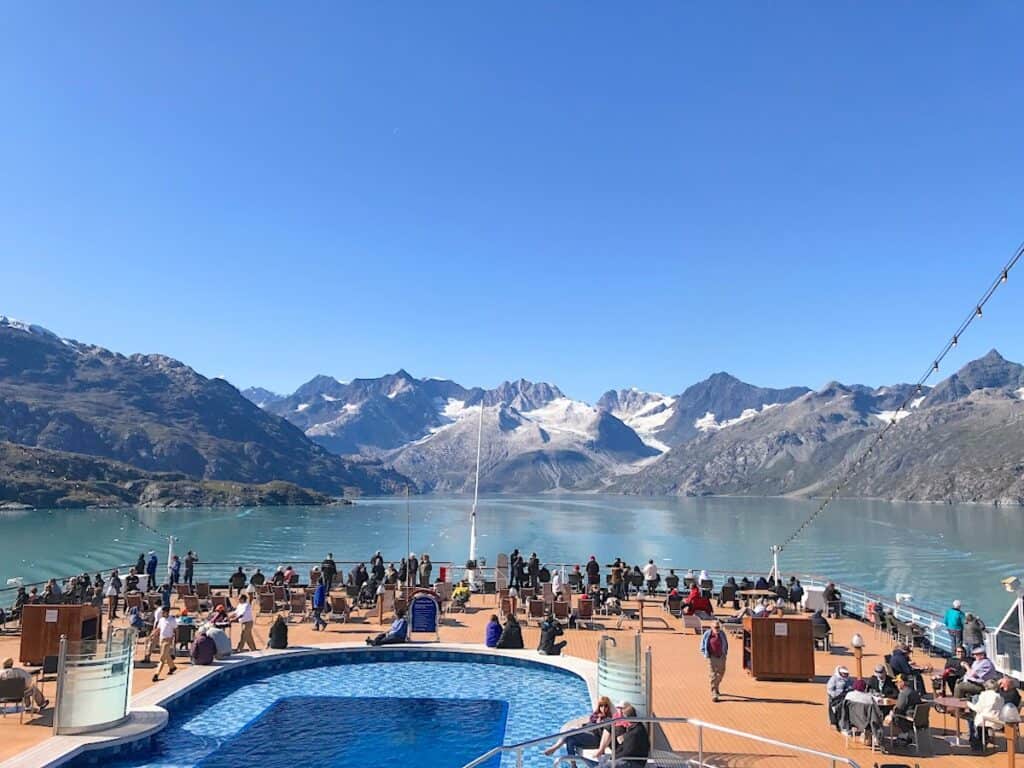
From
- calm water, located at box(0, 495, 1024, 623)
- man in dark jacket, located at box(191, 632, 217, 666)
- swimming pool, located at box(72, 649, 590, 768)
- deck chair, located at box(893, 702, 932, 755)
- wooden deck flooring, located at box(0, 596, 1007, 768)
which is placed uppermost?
deck chair, located at box(893, 702, 932, 755)

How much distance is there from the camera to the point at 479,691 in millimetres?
16531

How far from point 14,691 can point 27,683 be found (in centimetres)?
20

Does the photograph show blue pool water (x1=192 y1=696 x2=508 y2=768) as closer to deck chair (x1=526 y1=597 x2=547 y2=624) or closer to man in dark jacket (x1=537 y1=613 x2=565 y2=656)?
man in dark jacket (x1=537 y1=613 x2=565 y2=656)

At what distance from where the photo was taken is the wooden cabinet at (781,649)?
16469 mm

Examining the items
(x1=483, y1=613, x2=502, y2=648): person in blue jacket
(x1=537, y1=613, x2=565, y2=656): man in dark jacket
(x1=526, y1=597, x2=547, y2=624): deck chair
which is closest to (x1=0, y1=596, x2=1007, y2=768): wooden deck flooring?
(x1=526, y1=597, x2=547, y2=624): deck chair

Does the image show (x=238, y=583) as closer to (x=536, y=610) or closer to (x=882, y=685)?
(x=536, y=610)

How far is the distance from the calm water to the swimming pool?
32207 millimetres

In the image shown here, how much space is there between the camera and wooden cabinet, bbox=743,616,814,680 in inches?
648

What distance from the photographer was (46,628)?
55.8 ft

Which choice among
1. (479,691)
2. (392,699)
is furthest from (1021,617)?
(392,699)

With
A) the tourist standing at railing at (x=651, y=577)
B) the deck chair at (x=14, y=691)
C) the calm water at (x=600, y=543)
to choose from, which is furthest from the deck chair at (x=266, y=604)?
the calm water at (x=600, y=543)

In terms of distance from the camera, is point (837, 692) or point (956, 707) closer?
point (956, 707)

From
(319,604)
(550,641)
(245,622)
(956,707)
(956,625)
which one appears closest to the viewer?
(956,707)

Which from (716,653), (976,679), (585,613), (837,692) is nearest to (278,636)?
(585,613)
